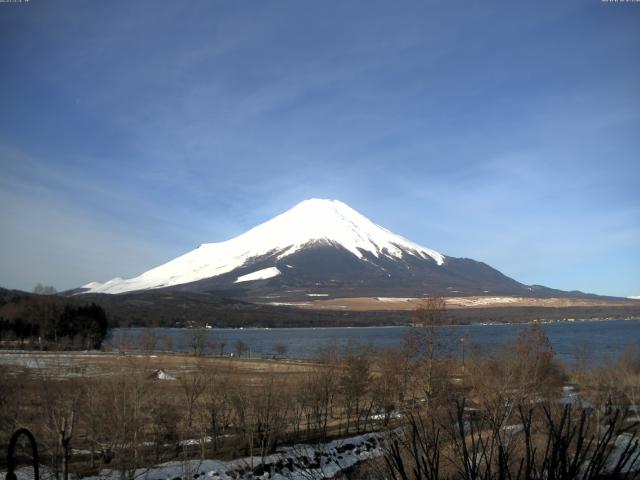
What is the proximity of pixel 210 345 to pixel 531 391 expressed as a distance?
6191cm

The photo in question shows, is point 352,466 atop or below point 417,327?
below

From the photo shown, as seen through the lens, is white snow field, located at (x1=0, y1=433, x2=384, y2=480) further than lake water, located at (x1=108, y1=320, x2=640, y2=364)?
No

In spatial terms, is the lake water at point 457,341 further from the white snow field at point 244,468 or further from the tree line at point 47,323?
the white snow field at point 244,468

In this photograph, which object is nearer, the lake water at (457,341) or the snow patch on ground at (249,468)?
the snow patch on ground at (249,468)

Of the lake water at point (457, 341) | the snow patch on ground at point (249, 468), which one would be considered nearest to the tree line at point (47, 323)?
the lake water at point (457, 341)

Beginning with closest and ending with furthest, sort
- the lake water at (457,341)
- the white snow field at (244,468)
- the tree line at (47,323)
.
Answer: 1. the white snow field at (244,468)
2. the lake water at (457,341)
3. the tree line at (47,323)

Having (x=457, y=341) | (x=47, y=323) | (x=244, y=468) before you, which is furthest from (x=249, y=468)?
(x=47, y=323)

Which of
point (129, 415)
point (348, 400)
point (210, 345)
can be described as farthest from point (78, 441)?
point (210, 345)

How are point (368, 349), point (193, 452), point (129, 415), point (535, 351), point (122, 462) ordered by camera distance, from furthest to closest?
point (368, 349) < point (535, 351) < point (193, 452) < point (129, 415) < point (122, 462)

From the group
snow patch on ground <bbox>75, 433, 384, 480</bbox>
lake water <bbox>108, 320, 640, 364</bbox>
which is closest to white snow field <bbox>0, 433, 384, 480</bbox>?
snow patch on ground <bbox>75, 433, 384, 480</bbox>

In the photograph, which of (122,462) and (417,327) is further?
(417,327)

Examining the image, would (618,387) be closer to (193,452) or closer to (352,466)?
(352,466)

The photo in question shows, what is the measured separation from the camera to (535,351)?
39438mm

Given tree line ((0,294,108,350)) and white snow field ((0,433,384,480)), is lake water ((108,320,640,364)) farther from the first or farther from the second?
white snow field ((0,433,384,480))
